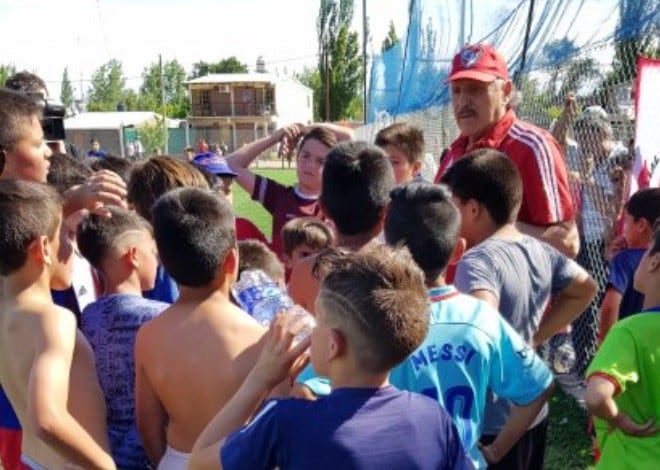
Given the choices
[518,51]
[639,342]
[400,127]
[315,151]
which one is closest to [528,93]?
[518,51]

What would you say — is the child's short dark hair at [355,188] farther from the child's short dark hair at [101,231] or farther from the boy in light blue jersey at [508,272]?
the child's short dark hair at [101,231]

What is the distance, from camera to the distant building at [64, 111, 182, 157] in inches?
2586

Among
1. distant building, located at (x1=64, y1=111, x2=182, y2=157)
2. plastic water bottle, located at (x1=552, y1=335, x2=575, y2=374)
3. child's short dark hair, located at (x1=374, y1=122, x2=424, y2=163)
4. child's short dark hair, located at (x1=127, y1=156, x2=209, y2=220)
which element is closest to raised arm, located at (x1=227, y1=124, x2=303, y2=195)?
child's short dark hair, located at (x1=374, y1=122, x2=424, y2=163)

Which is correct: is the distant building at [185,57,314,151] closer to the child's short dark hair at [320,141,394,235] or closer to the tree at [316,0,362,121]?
the tree at [316,0,362,121]

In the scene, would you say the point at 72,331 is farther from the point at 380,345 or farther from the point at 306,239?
the point at 306,239

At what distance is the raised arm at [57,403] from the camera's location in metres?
2.22

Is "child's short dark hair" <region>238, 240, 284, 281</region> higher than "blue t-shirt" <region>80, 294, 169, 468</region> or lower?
higher

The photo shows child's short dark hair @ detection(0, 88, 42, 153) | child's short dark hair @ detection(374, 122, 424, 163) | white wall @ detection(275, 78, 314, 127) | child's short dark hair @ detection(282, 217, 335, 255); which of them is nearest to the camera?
child's short dark hair @ detection(0, 88, 42, 153)

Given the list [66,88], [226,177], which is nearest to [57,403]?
[226,177]

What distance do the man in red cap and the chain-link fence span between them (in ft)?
3.56

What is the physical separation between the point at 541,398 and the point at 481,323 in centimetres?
37

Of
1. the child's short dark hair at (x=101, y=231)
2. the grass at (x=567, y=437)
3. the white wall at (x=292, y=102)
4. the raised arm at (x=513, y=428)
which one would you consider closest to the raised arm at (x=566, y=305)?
the raised arm at (x=513, y=428)

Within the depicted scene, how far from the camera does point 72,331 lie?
2.39 metres

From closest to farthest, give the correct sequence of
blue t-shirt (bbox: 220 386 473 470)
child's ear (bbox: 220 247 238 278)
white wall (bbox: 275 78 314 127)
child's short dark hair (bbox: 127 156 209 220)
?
blue t-shirt (bbox: 220 386 473 470) < child's ear (bbox: 220 247 238 278) < child's short dark hair (bbox: 127 156 209 220) < white wall (bbox: 275 78 314 127)
